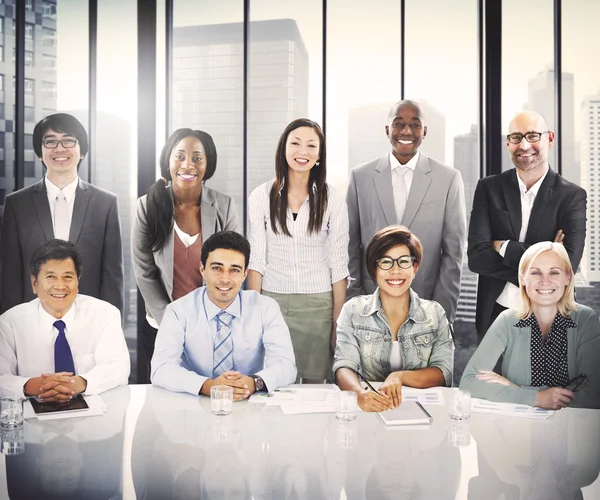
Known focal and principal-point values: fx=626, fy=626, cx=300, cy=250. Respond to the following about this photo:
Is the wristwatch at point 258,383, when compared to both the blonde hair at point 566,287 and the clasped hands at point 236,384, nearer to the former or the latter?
the clasped hands at point 236,384

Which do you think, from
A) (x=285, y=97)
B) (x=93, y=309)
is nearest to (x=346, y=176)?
(x=285, y=97)

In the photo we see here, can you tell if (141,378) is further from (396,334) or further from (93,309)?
(396,334)

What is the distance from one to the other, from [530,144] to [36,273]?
2.71 metres

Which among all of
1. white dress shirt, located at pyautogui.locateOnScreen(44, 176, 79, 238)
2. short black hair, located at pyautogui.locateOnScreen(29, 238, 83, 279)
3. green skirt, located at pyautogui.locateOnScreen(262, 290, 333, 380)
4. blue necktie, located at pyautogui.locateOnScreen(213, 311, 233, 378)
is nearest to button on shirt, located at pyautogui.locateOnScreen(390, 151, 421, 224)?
green skirt, located at pyautogui.locateOnScreen(262, 290, 333, 380)

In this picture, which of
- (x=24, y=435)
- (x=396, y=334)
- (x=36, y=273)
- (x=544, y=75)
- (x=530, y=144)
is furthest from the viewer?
(x=544, y=75)

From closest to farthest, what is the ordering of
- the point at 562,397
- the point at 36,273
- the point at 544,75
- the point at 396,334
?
the point at 562,397, the point at 396,334, the point at 36,273, the point at 544,75

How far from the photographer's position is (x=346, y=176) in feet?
12.7

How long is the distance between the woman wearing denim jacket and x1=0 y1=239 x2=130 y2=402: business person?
1031 mm

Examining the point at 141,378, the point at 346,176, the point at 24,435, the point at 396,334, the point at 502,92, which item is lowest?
the point at 141,378

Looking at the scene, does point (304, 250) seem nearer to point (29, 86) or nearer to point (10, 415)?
point (10, 415)

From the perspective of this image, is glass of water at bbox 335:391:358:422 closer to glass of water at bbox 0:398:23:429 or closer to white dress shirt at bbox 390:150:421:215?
glass of water at bbox 0:398:23:429

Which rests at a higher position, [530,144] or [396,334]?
[530,144]

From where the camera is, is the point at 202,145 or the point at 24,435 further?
the point at 202,145

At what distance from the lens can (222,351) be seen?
2.84 m
